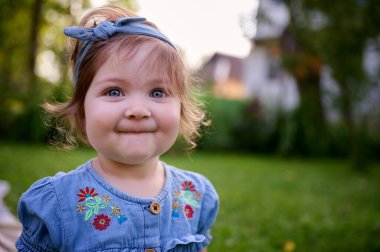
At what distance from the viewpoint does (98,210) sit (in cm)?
166

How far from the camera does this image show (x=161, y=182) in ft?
6.23

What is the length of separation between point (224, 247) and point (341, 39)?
464cm

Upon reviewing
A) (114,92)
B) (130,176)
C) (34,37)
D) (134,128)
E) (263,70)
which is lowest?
(263,70)

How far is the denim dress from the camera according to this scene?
1.61 meters

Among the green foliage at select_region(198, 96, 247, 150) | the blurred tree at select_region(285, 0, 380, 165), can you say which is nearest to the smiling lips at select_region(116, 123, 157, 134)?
the blurred tree at select_region(285, 0, 380, 165)

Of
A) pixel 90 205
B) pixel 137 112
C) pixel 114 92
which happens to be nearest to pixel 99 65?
pixel 114 92

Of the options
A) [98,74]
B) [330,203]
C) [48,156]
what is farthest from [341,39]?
[98,74]

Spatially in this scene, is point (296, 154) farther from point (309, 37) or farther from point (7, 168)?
point (7, 168)

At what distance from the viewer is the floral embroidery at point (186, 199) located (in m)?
1.86

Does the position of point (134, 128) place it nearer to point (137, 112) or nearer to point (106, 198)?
point (137, 112)

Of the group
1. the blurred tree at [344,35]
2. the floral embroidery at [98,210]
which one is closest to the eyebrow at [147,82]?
the floral embroidery at [98,210]

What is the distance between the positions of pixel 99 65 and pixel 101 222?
2.10 feet

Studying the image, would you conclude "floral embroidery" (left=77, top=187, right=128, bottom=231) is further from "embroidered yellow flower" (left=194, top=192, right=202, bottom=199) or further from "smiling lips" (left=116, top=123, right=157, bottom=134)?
"embroidered yellow flower" (left=194, top=192, right=202, bottom=199)

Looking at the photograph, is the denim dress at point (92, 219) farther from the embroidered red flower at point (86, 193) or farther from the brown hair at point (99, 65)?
the brown hair at point (99, 65)
